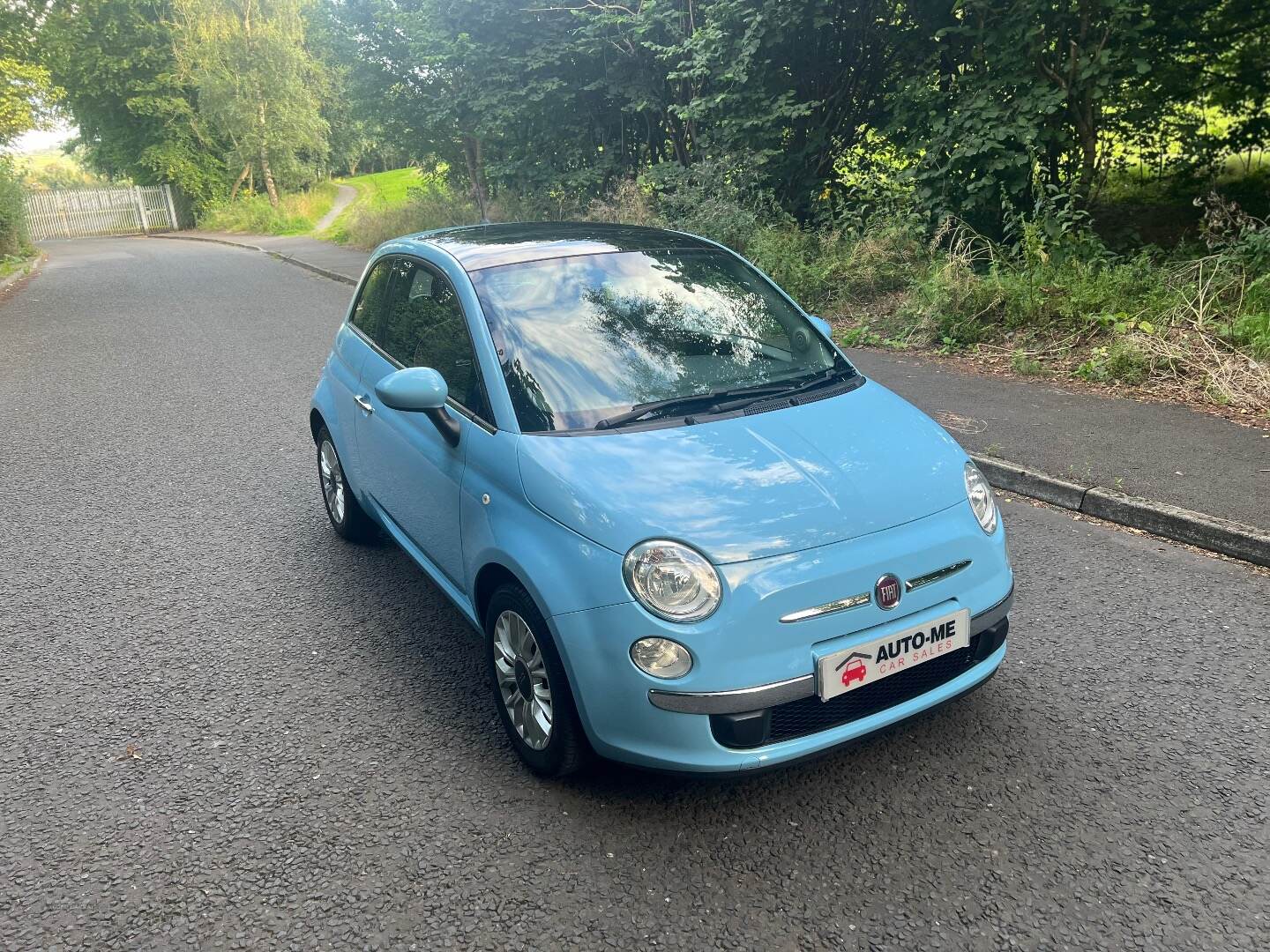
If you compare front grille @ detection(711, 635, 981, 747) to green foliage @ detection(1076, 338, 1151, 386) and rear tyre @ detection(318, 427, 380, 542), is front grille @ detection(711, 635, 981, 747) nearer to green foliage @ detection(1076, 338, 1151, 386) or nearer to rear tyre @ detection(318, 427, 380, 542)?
rear tyre @ detection(318, 427, 380, 542)

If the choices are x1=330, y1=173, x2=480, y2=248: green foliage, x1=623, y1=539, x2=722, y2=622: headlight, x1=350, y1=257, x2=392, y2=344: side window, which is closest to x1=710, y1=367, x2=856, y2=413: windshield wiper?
x1=623, y1=539, x2=722, y2=622: headlight

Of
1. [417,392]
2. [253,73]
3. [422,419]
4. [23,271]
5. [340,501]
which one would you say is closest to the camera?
[417,392]

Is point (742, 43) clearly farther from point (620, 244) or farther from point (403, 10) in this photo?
point (403, 10)

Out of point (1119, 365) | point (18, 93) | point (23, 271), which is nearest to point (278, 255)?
point (23, 271)

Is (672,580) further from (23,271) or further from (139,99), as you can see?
(139,99)

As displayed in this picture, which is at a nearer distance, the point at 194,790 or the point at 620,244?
the point at 194,790

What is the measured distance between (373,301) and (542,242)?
1088 millimetres

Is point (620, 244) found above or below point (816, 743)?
above

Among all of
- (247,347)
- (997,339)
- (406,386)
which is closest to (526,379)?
(406,386)

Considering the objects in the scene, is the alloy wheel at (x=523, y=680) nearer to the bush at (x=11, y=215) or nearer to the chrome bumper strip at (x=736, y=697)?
the chrome bumper strip at (x=736, y=697)

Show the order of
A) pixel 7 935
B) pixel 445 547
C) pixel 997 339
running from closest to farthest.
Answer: pixel 7 935, pixel 445 547, pixel 997 339

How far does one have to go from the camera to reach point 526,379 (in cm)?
329

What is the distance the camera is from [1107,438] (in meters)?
5.88

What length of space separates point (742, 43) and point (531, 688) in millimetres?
10282
